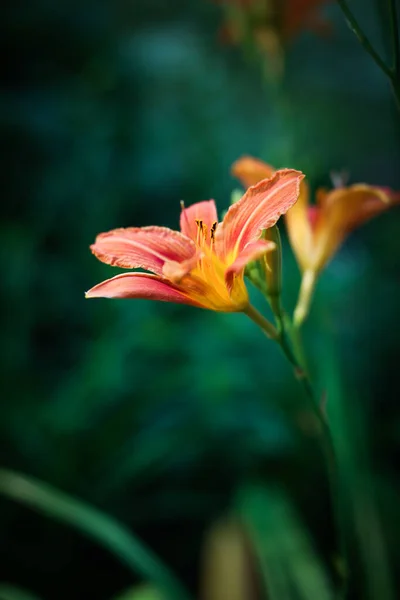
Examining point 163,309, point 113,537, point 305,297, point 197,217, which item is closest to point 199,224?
point 197,217

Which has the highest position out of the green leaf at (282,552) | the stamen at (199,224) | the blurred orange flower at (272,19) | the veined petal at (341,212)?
the blurred orange flower at (272,19)

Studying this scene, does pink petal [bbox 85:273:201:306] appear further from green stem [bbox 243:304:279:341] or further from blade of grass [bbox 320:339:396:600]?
blade of grass [bbox 320:339:396:600]

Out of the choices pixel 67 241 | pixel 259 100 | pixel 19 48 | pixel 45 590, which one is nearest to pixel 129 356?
pixel 67 241

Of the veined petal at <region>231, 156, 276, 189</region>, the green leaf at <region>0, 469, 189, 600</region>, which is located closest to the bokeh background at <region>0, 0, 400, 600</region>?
the green leaf at <region>0, 469, 189, 600</region>

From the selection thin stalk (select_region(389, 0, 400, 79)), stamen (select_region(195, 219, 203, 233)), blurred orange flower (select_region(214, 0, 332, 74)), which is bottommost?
stamen (select_region(195, 219, 203, 233))

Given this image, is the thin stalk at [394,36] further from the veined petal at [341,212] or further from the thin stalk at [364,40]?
the veined petal at [341,212]

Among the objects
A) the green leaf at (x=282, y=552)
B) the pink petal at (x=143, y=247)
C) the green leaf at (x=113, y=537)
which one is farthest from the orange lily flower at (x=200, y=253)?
the green leaf at (x=282, y=552)

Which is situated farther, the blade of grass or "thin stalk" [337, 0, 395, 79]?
the blade of grass
